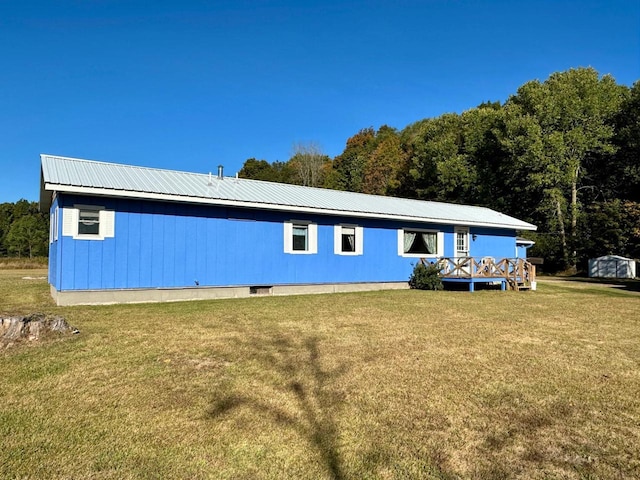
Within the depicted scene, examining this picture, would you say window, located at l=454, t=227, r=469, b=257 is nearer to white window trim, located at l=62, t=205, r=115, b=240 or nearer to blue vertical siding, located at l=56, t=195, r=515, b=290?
blue vertical siding, located at l=56, t=195, r=515, b=290

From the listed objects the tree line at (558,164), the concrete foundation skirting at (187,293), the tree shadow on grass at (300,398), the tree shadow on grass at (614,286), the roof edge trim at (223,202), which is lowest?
the tree shadow on grass at (614,286)

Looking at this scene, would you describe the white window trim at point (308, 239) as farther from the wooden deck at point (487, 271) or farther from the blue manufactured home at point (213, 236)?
the wooden deck at point (487, 271)

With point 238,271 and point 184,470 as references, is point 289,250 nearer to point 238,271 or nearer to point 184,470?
point 238,271

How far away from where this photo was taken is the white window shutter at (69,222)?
9.82m

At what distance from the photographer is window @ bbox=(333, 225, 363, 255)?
1398cm

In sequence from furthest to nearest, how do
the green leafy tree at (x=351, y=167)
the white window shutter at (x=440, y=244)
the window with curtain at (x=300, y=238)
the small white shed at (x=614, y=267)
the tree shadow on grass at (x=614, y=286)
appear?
the green leafy tree at (x=351, y=167) → the small white shed at (x=614, y=267) → the white window shutter at (x=440, y=244) → the tree shadow on grass at (x=614, y=286) → the window with curtain at (x=300, y=238)

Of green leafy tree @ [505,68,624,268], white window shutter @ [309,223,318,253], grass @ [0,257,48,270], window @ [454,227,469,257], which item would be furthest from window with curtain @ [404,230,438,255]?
grass @ [0,257,48,270]

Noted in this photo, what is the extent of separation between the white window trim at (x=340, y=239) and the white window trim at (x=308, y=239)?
0.73 metres

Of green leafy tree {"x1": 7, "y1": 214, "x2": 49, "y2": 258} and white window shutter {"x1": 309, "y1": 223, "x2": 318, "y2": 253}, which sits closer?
white window shutter {"x1": 309, "y1": 223, "x2": 318, "y2": 253}

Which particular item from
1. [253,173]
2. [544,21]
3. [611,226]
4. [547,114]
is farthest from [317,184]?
[544,21]

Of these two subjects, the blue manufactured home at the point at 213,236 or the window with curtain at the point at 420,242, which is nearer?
the blue manufactured home at the point at 213,236

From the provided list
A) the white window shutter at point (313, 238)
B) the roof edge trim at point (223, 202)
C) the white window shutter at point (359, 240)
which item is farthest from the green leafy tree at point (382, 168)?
the white window shutter at point (313, 238)

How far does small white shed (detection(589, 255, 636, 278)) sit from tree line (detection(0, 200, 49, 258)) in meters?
52.0

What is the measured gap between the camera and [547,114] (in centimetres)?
3134
